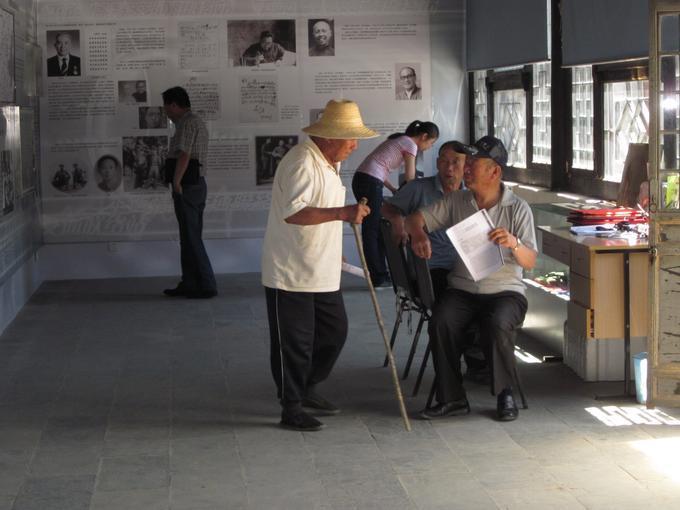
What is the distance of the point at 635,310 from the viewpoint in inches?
242

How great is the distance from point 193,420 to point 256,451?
2.15 feet

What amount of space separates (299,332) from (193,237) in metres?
4.20

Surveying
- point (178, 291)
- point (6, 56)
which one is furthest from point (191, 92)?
point (6, 56)

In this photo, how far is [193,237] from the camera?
9.41 metres

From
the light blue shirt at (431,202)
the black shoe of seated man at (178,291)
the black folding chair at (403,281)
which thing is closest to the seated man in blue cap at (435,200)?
the light blue shirt at (431,202)

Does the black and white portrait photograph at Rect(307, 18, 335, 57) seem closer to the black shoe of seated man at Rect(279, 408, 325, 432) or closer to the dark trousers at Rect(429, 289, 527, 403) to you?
the dark trousers at Rect(429, 289, 527, 403)

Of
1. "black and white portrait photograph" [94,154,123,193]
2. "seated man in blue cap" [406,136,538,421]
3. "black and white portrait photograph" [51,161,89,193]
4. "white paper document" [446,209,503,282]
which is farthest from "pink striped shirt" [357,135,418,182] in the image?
"white paper document" [446,209,503,282]

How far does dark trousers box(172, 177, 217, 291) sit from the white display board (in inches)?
56.1

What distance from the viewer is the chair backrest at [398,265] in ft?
20.2

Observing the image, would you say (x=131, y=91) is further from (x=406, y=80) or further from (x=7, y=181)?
(x=406, y=80)

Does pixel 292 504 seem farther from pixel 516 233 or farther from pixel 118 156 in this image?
pixel 118 156

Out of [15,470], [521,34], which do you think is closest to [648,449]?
[15,470]

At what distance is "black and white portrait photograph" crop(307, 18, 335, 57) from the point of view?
10781 mm

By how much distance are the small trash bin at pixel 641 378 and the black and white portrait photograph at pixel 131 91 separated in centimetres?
611
